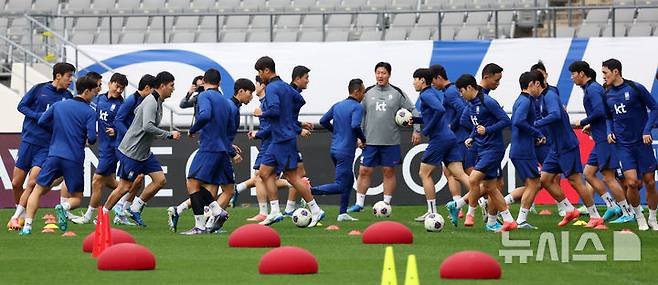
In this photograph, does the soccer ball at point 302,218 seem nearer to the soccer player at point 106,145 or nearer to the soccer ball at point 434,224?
the soccer ball at point 434,224

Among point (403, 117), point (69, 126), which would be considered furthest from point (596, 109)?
point (69, 126)

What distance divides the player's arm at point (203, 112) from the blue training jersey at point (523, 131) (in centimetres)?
358

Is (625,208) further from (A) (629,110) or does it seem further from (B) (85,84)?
(B) (85,84)

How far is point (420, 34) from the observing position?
3231cm

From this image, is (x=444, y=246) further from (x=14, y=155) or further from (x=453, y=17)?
(x=453, y=17)

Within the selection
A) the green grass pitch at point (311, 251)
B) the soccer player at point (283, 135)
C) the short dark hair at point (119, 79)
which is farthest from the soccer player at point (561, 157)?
the short dark hair at point (119, 79)

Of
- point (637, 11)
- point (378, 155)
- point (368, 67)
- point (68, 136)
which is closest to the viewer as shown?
point (68, 136)

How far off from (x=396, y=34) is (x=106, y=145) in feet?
41.9

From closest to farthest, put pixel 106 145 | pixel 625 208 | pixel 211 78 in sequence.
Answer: pixel 211 78, pixel 625 208, pixel 106 145

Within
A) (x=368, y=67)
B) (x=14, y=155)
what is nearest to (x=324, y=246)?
(x=14, y=155)

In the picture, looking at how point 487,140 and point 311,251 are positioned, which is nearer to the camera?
point 311,251

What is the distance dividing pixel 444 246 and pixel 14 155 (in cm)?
1212

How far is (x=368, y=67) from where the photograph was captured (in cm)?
2986

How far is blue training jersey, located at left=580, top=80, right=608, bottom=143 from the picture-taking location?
1864 centimetres
